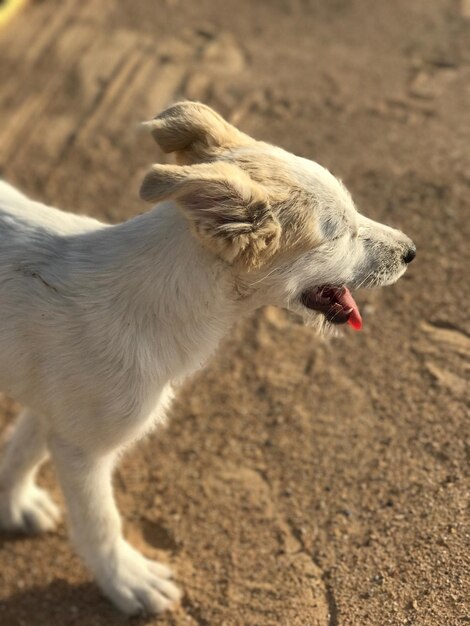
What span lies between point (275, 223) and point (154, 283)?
693 mm

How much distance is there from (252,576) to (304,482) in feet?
2.33

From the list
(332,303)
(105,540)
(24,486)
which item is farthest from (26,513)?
(332,303)

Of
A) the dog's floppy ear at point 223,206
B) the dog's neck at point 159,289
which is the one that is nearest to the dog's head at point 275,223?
the dog's floppy ear at point 223,206

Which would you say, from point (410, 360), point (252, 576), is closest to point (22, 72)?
point (410, 360)

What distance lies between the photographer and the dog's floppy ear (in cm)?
322

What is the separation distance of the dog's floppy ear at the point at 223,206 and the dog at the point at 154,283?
0.02 metres

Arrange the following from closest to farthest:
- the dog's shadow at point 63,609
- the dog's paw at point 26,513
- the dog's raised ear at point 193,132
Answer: the dog's raised ear at point 193,132, the dog's shadow at point 63,609, the dog's paw at point 26,513

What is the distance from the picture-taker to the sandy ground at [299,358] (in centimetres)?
459

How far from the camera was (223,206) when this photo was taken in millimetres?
3410

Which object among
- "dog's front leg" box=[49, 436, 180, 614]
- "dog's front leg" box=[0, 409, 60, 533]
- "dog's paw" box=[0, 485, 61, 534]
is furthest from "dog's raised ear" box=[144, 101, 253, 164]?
"dog's paw" box=[0, 485, 61, 534]

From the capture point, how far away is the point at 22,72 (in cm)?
883

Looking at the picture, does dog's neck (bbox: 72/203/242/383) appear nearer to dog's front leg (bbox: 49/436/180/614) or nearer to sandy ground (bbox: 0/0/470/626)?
dog's front leg (bbox: 49/436/180/614)

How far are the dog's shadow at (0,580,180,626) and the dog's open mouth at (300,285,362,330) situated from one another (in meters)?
2.09

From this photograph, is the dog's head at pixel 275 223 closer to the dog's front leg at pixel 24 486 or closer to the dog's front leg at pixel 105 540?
the dog's front leg at pixel 105 540
